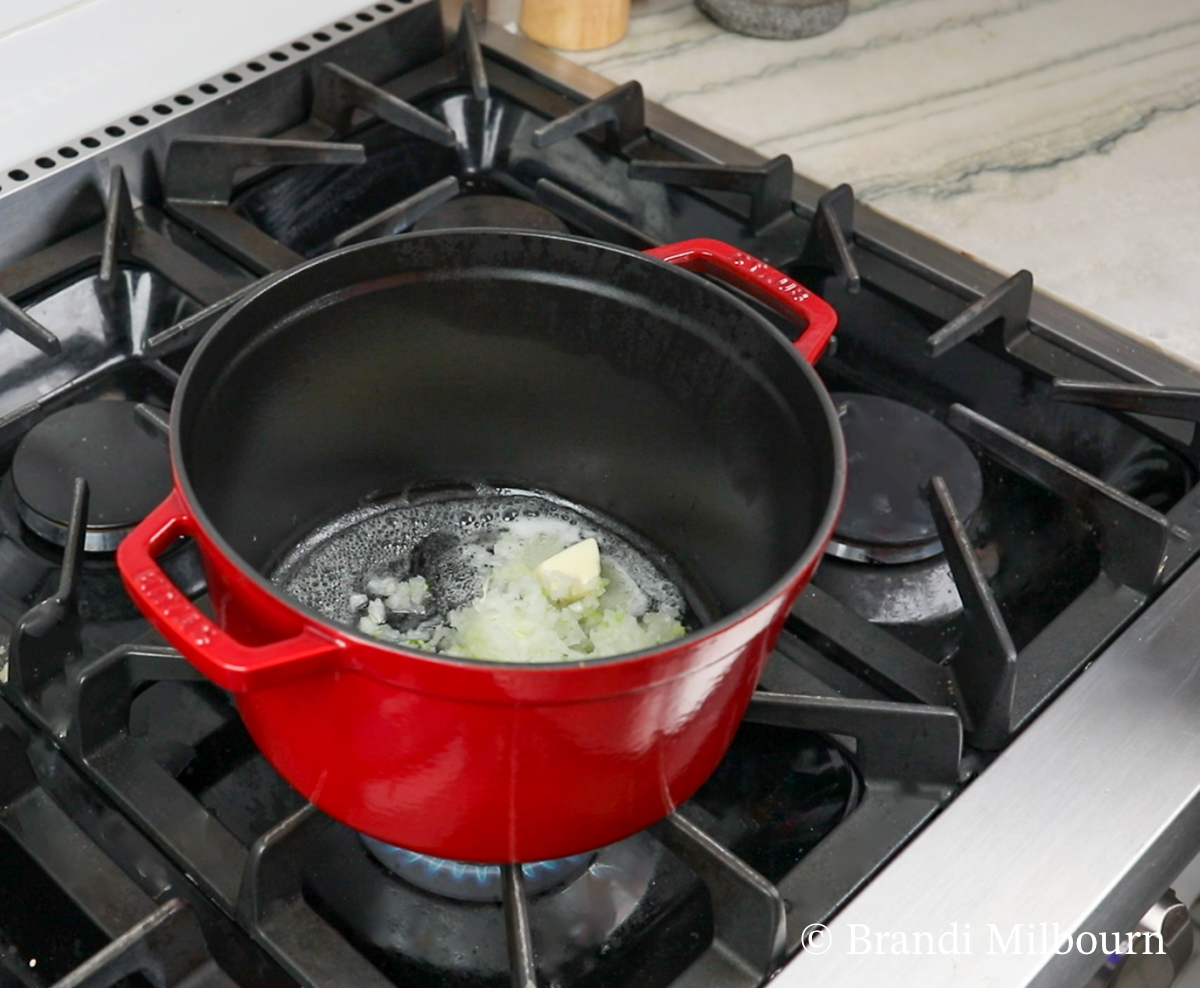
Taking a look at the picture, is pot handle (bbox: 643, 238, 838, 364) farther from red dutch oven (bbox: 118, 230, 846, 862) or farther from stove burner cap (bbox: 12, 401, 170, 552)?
stove burner cap (bbox: 12, 401, 170, 552)

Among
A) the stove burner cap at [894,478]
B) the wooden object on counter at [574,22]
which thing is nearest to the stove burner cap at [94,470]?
the stove burner cap at [894,478]

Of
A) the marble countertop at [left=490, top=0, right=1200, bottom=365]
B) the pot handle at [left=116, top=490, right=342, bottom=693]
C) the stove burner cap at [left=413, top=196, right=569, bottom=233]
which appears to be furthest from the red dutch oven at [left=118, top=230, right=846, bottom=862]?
the marble countertop at [left=490, top=0, right=1200, bottom=365]

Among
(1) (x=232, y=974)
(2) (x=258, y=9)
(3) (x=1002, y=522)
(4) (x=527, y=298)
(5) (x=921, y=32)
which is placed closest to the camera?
(1) (x=232, y=974)

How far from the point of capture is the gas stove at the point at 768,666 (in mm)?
554

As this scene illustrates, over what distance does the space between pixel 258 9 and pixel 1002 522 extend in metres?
0.60

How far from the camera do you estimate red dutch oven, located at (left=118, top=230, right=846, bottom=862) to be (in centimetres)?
45

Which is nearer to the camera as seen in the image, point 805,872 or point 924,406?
point 805,872

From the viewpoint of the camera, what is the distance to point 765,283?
64cm

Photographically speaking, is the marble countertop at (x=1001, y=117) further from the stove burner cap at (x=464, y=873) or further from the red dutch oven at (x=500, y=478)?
the stove burner cap at (x=464, y=873)

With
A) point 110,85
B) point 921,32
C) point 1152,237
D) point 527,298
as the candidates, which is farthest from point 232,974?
point 921,32

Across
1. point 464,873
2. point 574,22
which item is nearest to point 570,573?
point 464,873

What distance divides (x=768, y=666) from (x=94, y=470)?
36 cm

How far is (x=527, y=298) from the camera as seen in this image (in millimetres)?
642

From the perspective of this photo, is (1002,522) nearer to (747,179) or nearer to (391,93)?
(747,179)
